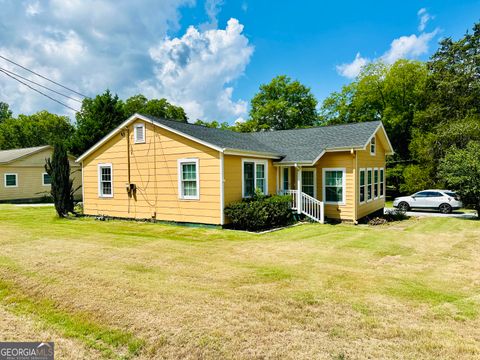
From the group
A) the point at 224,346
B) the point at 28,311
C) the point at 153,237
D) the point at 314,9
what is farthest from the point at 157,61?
the point at 224,346

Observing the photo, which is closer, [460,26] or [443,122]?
[443,122]

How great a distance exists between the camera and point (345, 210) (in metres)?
14.4

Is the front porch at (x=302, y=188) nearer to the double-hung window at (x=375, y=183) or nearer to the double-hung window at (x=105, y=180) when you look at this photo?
the double-hung window at (x=375, y=183)

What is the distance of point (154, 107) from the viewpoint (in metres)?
45.8

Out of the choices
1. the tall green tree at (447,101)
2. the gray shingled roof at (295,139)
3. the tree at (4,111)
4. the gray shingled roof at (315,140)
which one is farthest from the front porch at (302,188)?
the tree at (4,111)

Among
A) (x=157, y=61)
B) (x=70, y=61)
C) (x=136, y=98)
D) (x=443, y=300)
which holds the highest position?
(x=136, y=98)

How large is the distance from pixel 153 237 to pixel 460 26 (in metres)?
30.4

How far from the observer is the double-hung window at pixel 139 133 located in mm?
14117

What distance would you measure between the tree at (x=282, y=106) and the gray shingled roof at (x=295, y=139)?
24.2m

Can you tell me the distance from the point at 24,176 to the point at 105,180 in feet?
50.0

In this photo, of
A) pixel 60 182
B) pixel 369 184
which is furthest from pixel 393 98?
pixel 60 182

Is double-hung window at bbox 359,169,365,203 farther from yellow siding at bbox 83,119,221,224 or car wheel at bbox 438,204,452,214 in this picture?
yellow siding at bbox 83,119,221,224

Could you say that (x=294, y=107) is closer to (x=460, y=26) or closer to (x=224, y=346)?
(x=460, y=26)

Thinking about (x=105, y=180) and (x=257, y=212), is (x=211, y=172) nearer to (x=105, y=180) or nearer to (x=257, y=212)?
(x=257, y=212)
